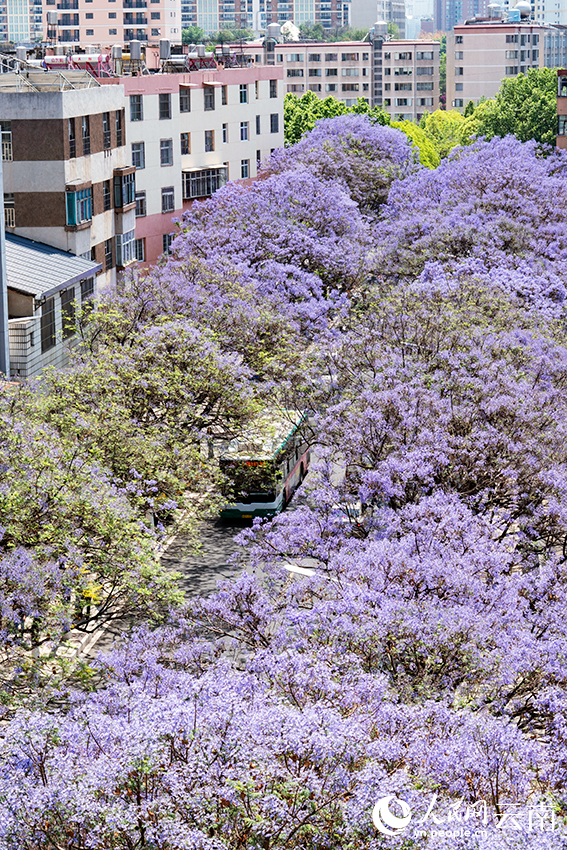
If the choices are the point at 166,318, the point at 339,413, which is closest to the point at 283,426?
the point at 166,318

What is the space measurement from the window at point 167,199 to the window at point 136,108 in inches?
172

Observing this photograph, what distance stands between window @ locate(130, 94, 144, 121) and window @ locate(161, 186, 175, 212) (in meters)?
4.36

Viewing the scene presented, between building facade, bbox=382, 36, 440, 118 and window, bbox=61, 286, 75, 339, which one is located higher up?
building facade, bbox=382, 36, 440, 118

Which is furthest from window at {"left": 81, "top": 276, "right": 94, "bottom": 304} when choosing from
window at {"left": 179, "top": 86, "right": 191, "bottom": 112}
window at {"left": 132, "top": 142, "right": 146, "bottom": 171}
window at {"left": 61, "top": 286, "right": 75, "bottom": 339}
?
window at {"left": 179, "top": 86, "right": 191, "bottom": 112}

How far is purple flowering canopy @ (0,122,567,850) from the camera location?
1245 centimetres

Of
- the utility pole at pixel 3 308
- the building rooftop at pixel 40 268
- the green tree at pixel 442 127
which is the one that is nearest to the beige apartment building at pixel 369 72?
the green tree at pixel 442 127

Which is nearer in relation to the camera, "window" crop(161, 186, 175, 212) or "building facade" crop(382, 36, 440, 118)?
"window" crop(161, 186, 175, 212)

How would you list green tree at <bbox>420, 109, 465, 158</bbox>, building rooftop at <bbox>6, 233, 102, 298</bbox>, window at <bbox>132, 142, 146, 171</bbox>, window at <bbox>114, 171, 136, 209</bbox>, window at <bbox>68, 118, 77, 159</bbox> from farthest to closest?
1. green tree at <bbox>420, 109, 465, 158</bbox>
2. window at <bbox>132, 142, 146, 171</bbox>
3. window at <bbox>114, 171, 136, 209</bbox>
4. window at <bbox>68, 118, 77, 159</bbox>
5. building rooftop at <bbox>6, 233, 102, 298</bbox>

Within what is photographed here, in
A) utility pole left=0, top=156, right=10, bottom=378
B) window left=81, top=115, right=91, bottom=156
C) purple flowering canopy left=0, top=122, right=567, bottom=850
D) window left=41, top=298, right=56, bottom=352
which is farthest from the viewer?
window left=81, top=115, right=91, bottom=156

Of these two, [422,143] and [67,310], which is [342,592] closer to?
[67,310]

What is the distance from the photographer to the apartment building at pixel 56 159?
145 feet

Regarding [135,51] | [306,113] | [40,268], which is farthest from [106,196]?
[306,113]

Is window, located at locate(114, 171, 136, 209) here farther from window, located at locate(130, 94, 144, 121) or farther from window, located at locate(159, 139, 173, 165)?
window, located at locate(159, 139, 173, 165)

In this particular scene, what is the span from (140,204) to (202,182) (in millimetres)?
8266
